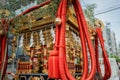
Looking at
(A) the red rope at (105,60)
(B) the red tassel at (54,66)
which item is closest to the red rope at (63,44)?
(B) the red tassel at (54,66)

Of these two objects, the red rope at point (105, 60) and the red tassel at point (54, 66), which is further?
the red rope at point (105, 60)

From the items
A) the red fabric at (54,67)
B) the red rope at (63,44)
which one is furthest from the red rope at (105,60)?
the red fabric at (54,67)

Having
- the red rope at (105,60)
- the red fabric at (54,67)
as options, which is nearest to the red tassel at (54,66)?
the red fabric at (54,67)

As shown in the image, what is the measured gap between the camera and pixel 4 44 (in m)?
4.13

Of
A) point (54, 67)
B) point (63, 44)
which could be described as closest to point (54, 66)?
point (54, 67)

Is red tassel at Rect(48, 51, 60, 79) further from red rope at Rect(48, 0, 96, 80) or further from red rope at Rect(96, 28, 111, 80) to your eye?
red rope at Rect(96, 28, 111, 80)

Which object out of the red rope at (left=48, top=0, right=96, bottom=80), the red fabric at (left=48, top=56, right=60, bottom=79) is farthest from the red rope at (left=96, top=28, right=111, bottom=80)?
the red fabric at (left=48, top=56, right=60, bottom=79)

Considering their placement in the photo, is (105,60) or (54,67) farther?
(105,60)

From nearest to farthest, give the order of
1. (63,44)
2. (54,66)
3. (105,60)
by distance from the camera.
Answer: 1. (54,66)
2. (63,44)
3. (105,60)

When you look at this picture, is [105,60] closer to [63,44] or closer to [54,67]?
[63,44]

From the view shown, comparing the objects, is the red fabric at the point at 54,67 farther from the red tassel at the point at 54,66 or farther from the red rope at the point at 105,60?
the red rope at the point at 105,60

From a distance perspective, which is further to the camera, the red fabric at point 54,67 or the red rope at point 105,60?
the red rope at point 105,60

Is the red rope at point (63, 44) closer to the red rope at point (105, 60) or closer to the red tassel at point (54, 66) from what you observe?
the red tassel at point (54, 66)

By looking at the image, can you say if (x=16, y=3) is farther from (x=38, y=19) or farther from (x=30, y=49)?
(x=30, y=49)
